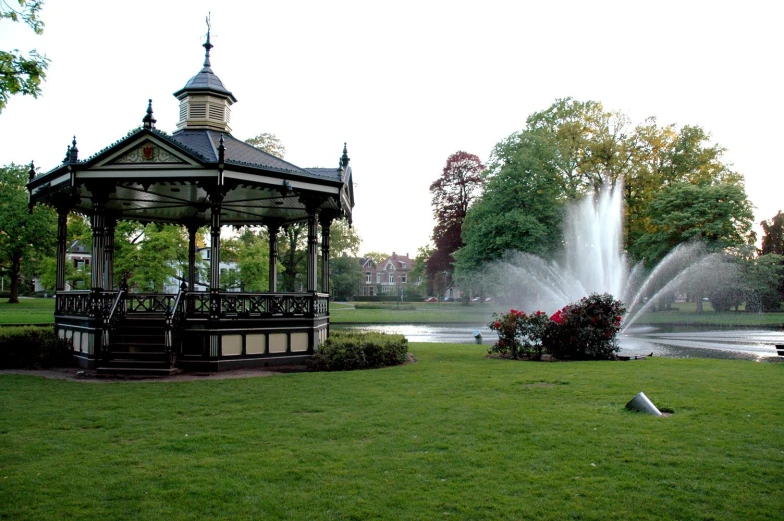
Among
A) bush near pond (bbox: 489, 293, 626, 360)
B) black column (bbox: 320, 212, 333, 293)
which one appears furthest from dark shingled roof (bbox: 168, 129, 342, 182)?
bush near pond (bbox: 489, 293, 626, 360)

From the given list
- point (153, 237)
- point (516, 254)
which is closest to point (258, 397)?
point (153, 237)

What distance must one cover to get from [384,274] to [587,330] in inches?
4708

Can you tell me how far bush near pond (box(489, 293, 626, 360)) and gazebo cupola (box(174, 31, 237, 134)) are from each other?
10874 millimetres

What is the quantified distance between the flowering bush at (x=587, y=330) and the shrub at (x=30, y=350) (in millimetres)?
13571

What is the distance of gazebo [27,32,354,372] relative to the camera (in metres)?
14.6

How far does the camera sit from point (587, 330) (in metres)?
17.4

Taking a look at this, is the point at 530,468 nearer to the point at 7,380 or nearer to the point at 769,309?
the point at 7,380

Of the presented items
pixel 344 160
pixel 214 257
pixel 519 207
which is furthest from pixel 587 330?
pixel 519 207

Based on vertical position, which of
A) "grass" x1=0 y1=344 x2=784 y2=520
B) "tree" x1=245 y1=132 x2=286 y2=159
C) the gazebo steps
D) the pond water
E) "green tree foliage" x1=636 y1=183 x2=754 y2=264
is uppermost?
"tree" x1=245 y1=132 x2=286 y2=159

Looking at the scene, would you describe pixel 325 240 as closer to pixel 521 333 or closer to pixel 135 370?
pixel 521 333

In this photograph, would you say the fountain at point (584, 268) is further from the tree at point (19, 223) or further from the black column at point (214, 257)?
the tree at point (19, 223)

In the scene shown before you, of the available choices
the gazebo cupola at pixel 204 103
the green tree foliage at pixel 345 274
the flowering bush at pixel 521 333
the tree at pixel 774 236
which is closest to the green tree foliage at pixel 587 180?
the tree at pixel 774 236

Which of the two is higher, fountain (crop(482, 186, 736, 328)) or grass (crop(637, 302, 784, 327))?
fountain (crop(482, 186, 736, 328))

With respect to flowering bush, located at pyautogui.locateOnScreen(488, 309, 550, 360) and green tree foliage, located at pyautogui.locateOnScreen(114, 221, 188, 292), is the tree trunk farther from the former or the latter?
flowering bush, located at pyautogui.locateOnScreen(488, 309, 550, 360)
